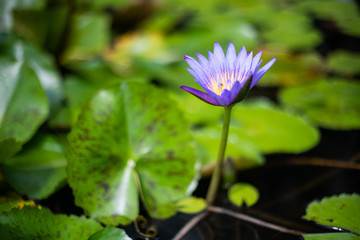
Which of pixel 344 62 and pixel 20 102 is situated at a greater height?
pixel 344 62

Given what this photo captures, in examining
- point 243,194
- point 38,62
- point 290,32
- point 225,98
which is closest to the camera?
point 225,98

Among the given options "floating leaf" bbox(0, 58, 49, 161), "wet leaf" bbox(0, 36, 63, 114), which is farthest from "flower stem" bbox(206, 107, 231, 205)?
"wet leaf" bbox(0, 36, 63, 114)

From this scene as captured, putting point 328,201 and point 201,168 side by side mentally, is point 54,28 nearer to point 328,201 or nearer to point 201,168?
point 201,168

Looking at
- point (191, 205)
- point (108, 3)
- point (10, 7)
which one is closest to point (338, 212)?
point (191, 205)

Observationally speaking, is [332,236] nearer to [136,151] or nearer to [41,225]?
[136,151]

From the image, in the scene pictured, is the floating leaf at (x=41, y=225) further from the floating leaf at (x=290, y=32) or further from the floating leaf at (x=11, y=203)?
the floating leaf at (x=290, y=32)

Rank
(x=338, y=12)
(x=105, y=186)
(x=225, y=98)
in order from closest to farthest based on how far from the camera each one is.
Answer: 1. (x=225, y=98)
2. (x=105, y=186)
3. (x=338, y=12)

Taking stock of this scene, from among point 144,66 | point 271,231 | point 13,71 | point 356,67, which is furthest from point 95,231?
point 356,67
